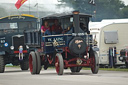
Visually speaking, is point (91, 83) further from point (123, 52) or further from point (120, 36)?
point (120, 36)

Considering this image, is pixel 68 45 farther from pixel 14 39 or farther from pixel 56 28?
pixel 14 39

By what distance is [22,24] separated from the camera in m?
31.1

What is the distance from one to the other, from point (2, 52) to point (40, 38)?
625cm

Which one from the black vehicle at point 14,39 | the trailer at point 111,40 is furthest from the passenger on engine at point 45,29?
the trailer at point 111,40

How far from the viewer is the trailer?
3128cm

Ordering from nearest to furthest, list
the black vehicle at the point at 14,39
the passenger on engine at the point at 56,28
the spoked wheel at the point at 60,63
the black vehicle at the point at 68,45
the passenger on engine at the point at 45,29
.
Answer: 1. the spoked wheel at the point at 60,63
2. the black vehicle at the point at 68,45
3. the passenger on engine at the point at 45,29
4. the passenger on engine at the point at 56,28
5. the black vehicle at the point at 14,39

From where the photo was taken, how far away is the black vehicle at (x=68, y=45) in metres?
22.4

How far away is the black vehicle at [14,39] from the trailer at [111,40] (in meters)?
4.06

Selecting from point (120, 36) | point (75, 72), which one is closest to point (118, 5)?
point (120, 36)

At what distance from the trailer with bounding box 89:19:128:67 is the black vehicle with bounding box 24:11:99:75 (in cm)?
753

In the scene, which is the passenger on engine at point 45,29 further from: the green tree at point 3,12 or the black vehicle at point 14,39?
the green tree at point 3,12

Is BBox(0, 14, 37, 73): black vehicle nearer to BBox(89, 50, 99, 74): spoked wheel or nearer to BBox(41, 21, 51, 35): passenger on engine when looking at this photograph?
BBox(41, 21, 51, 35): passenger on engine

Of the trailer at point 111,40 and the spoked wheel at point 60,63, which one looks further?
the trailer at point 111,40

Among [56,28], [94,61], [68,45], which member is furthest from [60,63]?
[56,28]
